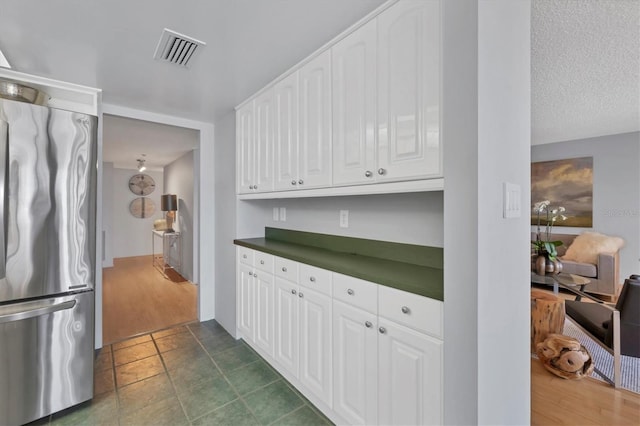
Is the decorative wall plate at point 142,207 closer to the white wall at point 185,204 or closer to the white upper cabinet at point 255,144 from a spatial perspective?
the white wall at point 185,204

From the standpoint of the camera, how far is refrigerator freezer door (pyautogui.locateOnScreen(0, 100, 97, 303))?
5.08 feet

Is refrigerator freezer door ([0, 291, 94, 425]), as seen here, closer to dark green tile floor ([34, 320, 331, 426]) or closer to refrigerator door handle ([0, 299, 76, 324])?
refrigerator door handle ([0, 299, 76, 324])

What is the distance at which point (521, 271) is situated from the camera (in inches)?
49.1

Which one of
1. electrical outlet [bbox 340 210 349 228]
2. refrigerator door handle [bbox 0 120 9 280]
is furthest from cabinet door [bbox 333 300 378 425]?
refrigerator door handle [bbox 0 120 9 280]

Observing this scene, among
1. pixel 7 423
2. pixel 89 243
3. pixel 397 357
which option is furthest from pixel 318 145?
pixel 7 423

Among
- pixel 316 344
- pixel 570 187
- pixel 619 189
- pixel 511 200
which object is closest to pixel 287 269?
pixel 316 344

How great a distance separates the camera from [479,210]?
37.6 inches

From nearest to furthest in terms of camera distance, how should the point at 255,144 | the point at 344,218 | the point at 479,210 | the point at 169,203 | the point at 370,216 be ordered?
the point at 479,210
the point at 370,216
the point at 344,218
the point at 255,144
the point at 169,203

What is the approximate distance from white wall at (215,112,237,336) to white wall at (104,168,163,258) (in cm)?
516

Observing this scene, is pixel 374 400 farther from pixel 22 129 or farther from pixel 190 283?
pixel 190 283

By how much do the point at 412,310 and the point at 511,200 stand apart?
61cm

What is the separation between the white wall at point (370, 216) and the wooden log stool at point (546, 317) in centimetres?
177

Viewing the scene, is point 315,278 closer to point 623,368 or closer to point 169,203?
point 623,368

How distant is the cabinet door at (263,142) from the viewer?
7.25ft
